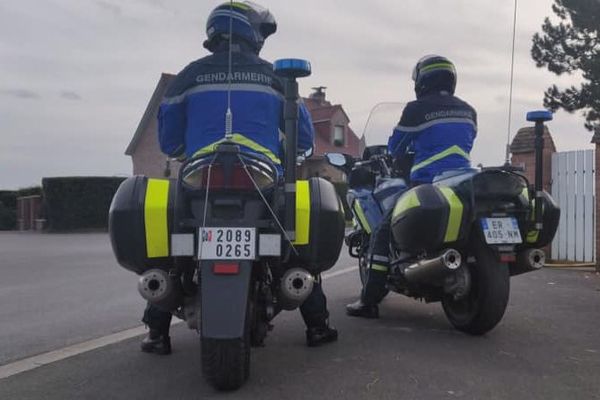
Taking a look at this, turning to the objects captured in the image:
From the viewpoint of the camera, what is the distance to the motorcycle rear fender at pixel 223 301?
3299 mm

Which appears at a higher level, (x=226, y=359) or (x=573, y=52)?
(x=573, y=52)

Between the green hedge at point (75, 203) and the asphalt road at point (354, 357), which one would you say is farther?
the green hedge at point (75, 203)

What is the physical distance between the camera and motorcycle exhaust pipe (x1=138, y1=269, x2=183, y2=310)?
3590 mm

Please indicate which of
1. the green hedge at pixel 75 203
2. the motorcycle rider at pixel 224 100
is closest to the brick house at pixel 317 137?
the green hedge at pixel 75 203

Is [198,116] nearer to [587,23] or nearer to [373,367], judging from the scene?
[373,367]

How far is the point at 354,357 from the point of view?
4.37m

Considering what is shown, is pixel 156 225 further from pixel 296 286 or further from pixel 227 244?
pixel 296 286

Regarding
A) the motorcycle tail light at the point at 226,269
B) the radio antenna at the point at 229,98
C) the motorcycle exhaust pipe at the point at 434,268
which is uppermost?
the radio antenna at the point at 229,98

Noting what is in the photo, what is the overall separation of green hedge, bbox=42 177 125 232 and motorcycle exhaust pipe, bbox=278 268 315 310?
77.7 feet

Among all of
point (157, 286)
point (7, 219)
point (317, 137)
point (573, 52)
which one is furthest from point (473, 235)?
point (317, 137)

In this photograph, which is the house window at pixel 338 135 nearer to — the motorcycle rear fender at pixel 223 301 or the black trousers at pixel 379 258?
the black trousers at pixel 379 258

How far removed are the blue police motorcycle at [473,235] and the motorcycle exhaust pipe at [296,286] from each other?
1371mm

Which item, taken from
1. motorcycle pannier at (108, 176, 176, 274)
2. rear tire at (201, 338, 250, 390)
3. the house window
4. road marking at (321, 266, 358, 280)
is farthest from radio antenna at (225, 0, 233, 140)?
the house window

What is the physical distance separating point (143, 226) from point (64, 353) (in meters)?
1.56
